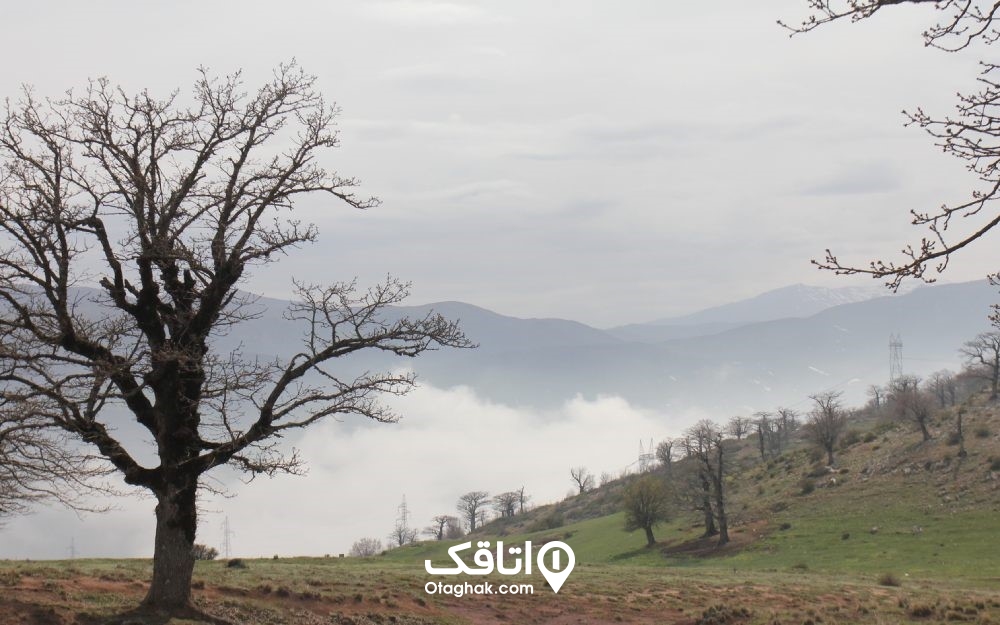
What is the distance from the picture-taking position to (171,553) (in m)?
16.7

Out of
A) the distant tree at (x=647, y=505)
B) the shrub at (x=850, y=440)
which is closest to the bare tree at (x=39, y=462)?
the distant tree at (x=647, y=505)

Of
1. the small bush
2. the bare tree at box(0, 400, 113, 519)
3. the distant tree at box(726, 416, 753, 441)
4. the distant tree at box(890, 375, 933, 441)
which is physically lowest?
the small bush

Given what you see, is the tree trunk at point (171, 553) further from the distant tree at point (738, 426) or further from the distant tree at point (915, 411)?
the distant tree at point (738, 426)

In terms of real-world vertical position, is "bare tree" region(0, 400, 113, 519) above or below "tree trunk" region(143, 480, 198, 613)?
above

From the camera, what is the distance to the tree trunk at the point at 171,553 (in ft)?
54.4

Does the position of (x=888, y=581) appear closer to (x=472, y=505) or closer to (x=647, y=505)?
(x=647, y=505)

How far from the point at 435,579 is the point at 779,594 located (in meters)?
12.6

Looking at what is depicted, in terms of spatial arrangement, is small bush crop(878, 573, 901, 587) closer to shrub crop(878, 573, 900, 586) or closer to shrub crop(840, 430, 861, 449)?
shrub crop(878, 573, 900, 586)

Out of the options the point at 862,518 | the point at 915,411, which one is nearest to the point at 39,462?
the point at 862,518

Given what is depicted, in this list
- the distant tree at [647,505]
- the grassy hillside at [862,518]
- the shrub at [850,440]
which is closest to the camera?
the grassy hillside at [862,518]

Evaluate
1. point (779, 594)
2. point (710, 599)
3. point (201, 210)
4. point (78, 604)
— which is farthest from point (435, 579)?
point (201, 210)

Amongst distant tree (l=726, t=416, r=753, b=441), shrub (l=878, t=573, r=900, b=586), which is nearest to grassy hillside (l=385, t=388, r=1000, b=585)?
shrub (l=878, t=573, r=900, b=586)

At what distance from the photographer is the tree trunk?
16594mm

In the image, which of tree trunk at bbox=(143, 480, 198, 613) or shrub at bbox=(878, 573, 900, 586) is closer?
tree trunk at bbox=(143, 480, 198, 613)
